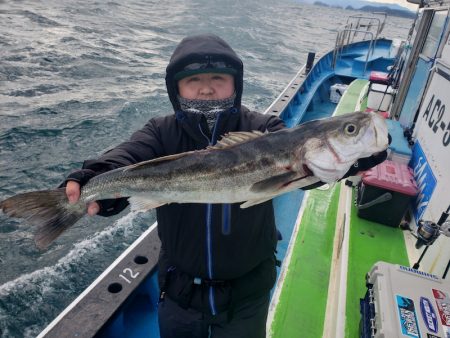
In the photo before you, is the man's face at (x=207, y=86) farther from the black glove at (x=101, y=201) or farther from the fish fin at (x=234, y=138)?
the black glove at (x=101, y=201)

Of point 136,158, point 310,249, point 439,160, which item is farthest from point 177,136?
point 439,160

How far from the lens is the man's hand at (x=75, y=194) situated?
9.52ft

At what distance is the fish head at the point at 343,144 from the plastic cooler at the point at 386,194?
2642mm

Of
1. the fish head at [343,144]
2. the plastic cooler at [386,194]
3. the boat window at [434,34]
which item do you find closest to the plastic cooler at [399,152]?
the plastic cooler at [386,194]

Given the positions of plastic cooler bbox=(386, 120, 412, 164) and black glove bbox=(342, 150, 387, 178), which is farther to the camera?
plastic cooler bbox=(386, 120, 412, 164)

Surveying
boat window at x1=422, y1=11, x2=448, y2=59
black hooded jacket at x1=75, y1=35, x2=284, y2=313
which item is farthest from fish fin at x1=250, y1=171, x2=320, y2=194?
boat window at x1=422, y1=11, x2=448, y2=59

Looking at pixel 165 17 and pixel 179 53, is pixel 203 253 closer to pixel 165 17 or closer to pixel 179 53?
pixel 179 53

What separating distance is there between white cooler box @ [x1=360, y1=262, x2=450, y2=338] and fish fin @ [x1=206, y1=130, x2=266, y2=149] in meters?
2.07

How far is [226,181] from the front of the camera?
9.87 feet

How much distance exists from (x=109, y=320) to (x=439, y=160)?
491 cm

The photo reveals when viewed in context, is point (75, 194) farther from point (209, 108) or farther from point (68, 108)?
point (68, 108)

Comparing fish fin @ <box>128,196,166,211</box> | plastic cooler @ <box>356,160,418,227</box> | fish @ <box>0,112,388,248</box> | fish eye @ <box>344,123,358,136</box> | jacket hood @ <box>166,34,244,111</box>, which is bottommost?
plastic cooler @ <box>356,160,418,227</box>

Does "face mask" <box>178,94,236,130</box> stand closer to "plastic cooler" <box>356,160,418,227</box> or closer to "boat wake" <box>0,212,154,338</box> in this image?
"plastic cooler" <box>356,160,418,227</box>

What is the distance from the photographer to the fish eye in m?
2.87
